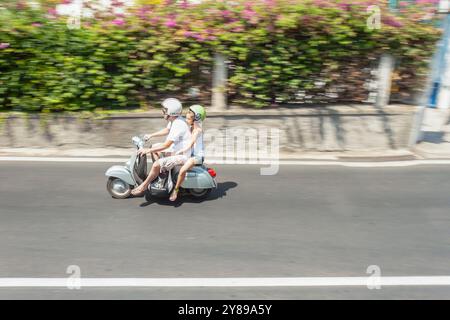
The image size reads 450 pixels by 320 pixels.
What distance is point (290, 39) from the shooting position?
916 cm

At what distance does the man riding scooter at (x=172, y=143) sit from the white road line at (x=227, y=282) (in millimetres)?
2031

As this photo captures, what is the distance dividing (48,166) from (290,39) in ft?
16.1

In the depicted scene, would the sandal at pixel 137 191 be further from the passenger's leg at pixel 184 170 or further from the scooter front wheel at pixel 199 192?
the scooter front wheel at pixel 199 192

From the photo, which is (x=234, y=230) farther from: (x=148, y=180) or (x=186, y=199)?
(x=148, y=180)

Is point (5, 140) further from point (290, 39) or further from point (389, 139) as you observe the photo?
point (389, 139)

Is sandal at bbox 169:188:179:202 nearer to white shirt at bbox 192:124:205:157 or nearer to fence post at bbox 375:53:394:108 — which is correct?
white shirt at bbox 192:124:205:157

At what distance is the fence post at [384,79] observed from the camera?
9578 millimetres

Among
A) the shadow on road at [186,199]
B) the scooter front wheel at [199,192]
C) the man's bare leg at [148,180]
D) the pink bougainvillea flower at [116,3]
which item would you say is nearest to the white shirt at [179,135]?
the man's bare leg at [148,180]

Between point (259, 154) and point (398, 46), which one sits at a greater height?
point (398, 46)

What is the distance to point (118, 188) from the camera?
7.33 m
